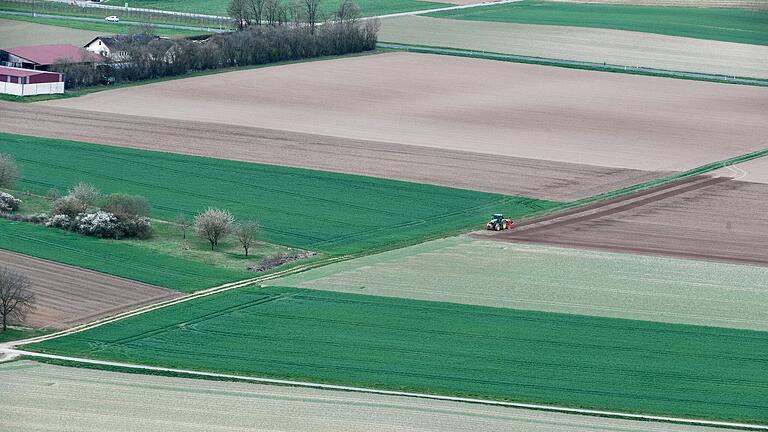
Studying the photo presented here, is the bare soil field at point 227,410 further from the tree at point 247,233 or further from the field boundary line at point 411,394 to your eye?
the tree at point 247,233

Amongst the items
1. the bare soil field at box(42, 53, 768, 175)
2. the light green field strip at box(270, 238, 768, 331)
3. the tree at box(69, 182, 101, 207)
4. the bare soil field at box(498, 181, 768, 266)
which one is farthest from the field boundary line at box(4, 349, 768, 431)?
the bare soil field at box(42, 53, 768, 175)

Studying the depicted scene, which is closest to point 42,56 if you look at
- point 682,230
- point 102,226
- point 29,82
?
point 29,82

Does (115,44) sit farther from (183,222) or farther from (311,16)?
(183,222)

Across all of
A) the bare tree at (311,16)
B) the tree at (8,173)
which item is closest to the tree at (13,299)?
the tree at (8,173)

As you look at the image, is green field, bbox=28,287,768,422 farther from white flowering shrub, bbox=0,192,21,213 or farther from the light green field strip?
white flowering shrub, bbox=0,192,21,213

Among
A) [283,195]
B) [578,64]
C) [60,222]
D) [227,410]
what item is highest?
[578,64]

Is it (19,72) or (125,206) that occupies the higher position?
(19,72)

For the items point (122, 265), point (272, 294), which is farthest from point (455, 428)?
point (122, 265)
